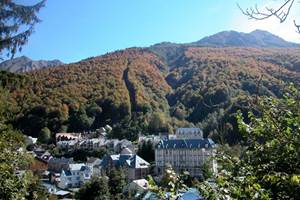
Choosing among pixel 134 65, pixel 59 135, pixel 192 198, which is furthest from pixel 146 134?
pixel 192 198

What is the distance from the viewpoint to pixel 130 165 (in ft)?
188

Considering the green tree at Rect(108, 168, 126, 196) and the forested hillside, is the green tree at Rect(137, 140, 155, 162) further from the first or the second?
the green tree at Rect(108, 168, 126, 196)

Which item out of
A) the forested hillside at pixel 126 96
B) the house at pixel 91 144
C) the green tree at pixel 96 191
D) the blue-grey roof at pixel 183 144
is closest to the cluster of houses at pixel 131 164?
the blue-grey roof at pixel 183 144

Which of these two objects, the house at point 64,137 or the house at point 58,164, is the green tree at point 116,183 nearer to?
the house at point 58,164

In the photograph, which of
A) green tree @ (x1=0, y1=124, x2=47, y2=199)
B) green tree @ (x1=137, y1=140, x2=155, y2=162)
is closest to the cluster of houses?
green tree @ (x1=137, y1=140, x2=155, y2=162)

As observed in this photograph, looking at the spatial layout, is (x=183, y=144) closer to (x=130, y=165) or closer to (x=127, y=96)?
(x=130, y=165)

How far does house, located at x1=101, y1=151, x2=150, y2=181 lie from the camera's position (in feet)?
185

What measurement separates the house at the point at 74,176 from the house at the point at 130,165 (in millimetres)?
2476

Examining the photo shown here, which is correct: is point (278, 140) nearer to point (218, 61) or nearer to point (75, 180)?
point (75, 180)

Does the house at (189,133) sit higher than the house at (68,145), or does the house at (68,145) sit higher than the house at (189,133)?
the house at (189,133)

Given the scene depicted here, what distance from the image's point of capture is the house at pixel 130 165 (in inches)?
2225

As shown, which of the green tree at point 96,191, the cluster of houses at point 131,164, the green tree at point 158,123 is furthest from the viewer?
the green tree at point 158,123

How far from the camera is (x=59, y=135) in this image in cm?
9525

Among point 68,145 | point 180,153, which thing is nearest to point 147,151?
point 180,153
